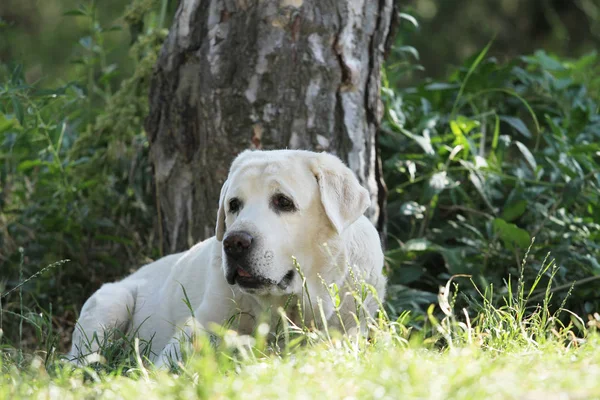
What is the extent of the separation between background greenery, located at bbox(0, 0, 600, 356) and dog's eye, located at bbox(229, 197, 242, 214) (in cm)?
105

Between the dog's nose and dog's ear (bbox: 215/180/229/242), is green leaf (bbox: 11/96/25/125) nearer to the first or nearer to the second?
dog's ear (bbox: 215/180/229/242)

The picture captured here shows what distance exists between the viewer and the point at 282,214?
3418mm

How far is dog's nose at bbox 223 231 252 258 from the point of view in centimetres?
325

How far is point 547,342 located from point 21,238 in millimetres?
3506

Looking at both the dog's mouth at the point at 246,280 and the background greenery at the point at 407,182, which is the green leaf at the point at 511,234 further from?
the dog's mouth at the point at 246,280

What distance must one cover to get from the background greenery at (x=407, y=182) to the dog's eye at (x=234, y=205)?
1.05 m

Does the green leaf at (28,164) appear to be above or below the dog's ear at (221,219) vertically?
below

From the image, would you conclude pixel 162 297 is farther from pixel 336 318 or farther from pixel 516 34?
pixel 516 34

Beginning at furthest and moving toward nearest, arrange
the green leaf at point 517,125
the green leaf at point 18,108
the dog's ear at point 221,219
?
the green leaf at point 517,125 → the green leaf at point 18,108 → the dog's ear at point 221,219

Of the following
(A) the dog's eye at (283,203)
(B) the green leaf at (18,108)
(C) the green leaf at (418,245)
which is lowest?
(C) the green leaf at (418,245)

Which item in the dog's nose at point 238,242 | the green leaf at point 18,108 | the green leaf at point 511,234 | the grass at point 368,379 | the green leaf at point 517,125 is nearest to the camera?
the grass at point 368,379

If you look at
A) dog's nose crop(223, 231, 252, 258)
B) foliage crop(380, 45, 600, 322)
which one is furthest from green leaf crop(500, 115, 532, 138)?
dog's nose crop(223, 231, 252, 258)

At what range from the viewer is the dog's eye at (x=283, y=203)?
3434 mm

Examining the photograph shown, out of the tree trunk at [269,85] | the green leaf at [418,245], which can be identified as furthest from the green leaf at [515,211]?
the tree trunk at [269,85]
